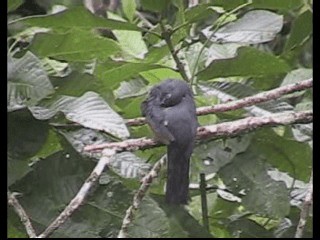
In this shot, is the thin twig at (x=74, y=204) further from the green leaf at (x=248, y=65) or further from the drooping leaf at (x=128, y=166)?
the green leaf at (x=248, y=65)

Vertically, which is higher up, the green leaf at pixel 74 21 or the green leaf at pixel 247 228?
the green leaf at pixel 74 21

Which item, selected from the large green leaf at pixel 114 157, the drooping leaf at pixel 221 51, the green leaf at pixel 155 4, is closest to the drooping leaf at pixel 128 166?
the large green leaf at pixel 114 157

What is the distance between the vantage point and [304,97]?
1542 millimetres

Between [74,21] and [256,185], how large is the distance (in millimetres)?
343

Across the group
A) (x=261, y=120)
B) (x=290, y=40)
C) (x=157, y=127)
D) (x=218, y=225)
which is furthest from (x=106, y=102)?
(x=290, y=40)

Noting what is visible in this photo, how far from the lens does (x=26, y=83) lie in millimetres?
1130

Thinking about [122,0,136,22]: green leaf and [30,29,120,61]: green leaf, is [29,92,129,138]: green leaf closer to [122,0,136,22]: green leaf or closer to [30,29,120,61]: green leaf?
[30,29,120,61]: green leaf

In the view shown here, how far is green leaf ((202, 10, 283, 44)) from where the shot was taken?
138cm

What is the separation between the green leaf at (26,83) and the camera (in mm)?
1114

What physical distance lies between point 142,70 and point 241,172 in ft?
0.66

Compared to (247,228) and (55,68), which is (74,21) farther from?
(247,228)

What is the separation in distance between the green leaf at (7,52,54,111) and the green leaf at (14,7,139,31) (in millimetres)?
75

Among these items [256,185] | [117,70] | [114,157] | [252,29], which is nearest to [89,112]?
[114,157]

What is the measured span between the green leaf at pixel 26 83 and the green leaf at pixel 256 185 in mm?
300
